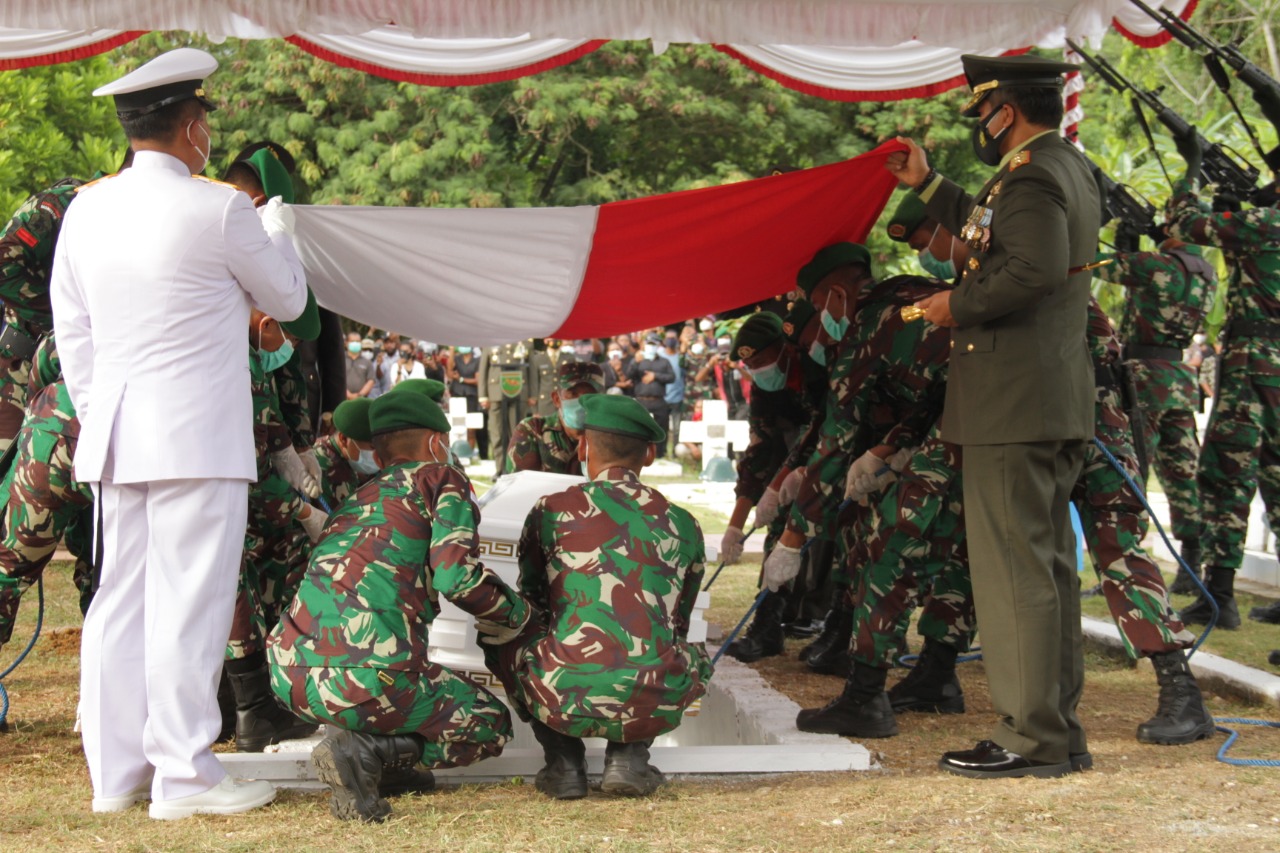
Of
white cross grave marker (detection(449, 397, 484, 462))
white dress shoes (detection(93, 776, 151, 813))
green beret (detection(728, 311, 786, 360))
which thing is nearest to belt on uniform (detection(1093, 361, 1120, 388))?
green beret (detection(728, 311, 786, 360))

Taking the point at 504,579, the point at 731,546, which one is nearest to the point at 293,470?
the point at 504,579

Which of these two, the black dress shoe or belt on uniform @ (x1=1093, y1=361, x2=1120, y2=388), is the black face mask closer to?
belt on uniform @ (x1=1093, y1=361, x2=1120, y2=388)

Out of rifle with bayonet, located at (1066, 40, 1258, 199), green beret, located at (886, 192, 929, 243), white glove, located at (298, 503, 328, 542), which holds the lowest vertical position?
white glove, located at (298, 503, 328, 542)

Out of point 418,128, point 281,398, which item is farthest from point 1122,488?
point 418,128

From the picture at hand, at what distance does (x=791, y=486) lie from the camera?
5.32 m

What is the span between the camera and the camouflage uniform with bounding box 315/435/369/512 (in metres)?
5.29

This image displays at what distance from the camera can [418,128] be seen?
20625mm

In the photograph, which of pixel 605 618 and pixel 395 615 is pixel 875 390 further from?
pixel 395 615

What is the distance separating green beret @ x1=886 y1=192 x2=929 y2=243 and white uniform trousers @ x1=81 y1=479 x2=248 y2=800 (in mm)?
2428

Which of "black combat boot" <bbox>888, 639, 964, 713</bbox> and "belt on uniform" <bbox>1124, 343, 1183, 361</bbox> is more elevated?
"belt on uniform" <bbox>1124, 343, 1183, 361</bbox>

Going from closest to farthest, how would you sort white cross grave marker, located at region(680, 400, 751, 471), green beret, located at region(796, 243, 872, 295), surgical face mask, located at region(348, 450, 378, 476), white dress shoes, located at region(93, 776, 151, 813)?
white dress shoes, located at region(93, 776, 151, 813) → green beret, located at region(796, 243, 872, 295) → surgical face mask, located at region(348, 450, 378, 476) → white cross grave marker, located at region(680, 400, 751, 471)

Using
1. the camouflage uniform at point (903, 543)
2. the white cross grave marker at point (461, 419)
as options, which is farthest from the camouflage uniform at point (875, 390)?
the white cross grave marker at point (461, 419)

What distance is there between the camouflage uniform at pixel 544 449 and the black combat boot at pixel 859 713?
209cm

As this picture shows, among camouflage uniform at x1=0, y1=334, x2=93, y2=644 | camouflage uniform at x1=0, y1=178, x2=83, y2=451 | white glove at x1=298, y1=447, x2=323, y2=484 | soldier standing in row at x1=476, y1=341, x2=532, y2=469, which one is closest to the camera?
camouflage uniform at x1=0, y1=334, x2=93, y2=644
